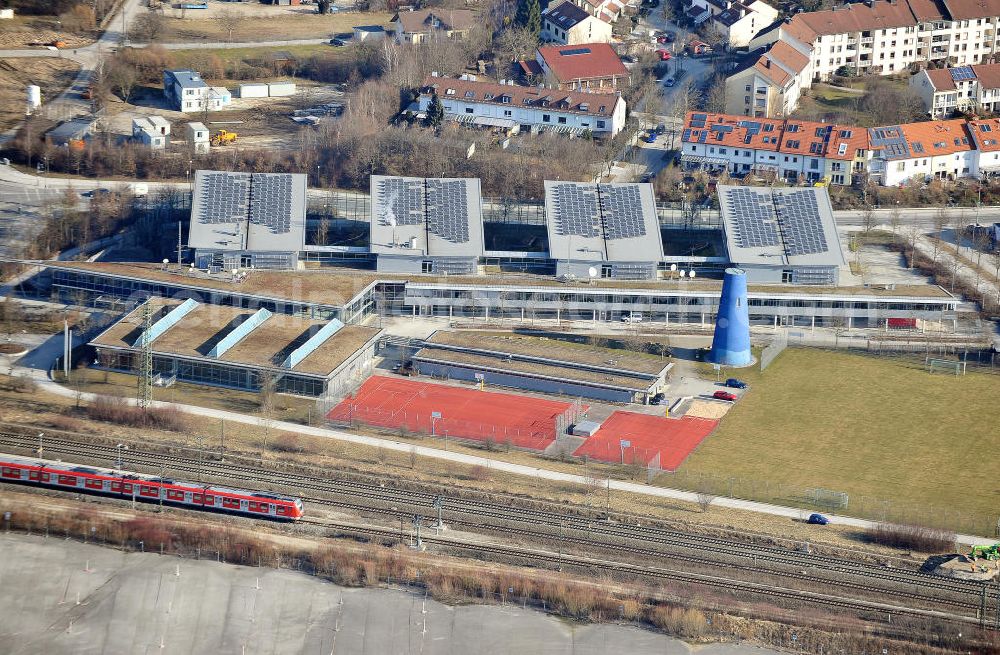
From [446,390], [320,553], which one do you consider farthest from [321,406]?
[320,553]

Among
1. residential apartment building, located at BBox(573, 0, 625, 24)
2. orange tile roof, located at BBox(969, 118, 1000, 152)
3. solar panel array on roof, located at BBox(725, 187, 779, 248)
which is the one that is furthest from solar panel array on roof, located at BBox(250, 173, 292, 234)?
orange tile roof, located at BBox(969, 118, 1000, 152)

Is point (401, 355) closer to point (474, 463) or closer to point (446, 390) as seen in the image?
point (446, 390)

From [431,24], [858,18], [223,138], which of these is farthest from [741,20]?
[223,138]

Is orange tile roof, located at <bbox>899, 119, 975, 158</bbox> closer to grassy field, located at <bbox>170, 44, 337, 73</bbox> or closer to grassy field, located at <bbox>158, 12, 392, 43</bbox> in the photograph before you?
grassy field, located at <bbox>158, 12, 392, 43</bbox>

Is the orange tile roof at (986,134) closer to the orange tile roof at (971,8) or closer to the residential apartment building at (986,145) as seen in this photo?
the residential apartment building at (986,145)

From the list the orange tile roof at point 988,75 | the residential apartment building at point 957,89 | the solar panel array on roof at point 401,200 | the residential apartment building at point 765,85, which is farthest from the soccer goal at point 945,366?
the orange tile roof at point 988,75

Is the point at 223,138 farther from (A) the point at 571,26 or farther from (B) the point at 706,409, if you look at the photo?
(B) the point at 706,409
